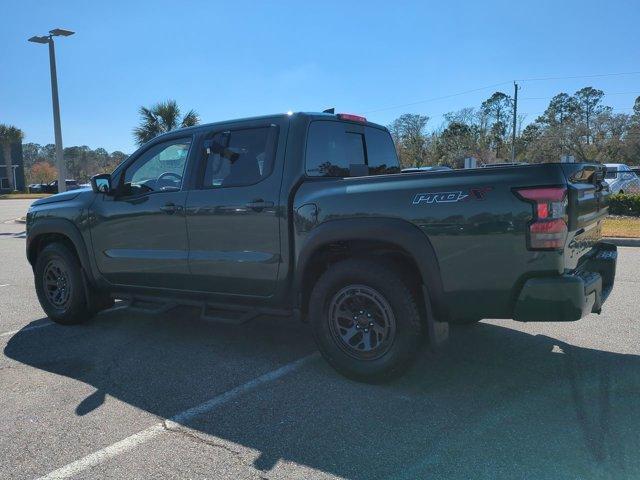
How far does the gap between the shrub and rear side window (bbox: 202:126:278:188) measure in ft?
47.9

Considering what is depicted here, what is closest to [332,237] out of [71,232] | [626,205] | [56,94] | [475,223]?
[475,223]

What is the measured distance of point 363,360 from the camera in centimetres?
387

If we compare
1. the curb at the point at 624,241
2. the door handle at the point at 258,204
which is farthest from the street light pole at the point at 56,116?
the curb at the point at 624,241

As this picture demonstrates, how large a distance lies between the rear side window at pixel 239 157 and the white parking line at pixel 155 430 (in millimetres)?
1553

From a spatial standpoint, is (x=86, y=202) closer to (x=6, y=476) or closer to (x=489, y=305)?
(x=6, y=476)

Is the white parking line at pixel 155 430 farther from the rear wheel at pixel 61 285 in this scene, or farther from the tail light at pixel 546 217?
the rear wheel at pixel 61 285

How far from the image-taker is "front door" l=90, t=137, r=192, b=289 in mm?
4703

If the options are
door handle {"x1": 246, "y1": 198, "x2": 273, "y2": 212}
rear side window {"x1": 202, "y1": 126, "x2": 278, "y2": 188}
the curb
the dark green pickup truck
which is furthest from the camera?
the curb

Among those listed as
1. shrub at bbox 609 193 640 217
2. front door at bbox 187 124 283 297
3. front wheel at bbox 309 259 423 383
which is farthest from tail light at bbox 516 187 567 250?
shrub at bbox 609 193 640 217

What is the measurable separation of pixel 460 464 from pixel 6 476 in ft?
7.93

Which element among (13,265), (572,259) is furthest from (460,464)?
(13,265)

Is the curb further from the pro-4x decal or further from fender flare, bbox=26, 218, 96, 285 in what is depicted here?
fender flare, bbox=26, 218, 96, 285

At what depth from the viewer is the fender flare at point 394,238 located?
3.50m

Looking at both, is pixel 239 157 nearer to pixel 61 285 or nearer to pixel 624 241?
pixel 61 285
